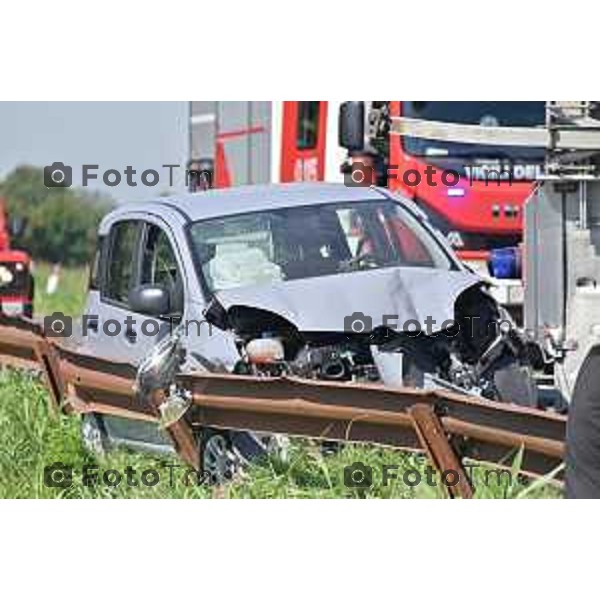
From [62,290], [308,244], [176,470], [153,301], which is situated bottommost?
[62,290]

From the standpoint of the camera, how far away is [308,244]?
8.45 metres

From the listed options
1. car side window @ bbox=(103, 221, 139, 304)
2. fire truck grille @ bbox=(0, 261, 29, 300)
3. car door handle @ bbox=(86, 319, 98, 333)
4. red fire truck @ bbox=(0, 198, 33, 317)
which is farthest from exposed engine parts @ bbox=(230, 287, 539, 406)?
fire truck grille @ bbox=(0, 261, 29, 300)

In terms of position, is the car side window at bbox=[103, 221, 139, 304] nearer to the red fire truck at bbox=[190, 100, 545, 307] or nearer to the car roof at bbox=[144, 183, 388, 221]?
the car roof at bbox=[144, 183, 388, 221]

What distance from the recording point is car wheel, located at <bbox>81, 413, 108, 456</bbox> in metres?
8.14

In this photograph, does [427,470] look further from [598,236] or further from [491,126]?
[491,126]

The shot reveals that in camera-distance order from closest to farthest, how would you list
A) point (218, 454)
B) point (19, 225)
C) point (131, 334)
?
point (218, 454) < point (131, 334) < point (19, 225)

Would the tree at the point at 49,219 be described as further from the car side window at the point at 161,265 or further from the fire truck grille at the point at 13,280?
the car side window at the point at 161,265

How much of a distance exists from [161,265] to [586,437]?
3548 mm

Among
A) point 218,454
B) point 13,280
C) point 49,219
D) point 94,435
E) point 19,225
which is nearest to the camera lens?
point 218,454

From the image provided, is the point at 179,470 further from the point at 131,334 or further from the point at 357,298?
the point at 131,334

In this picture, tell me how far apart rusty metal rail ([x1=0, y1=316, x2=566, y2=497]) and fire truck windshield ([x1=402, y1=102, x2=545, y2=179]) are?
3.55 m

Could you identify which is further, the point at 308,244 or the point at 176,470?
the point at 308,244

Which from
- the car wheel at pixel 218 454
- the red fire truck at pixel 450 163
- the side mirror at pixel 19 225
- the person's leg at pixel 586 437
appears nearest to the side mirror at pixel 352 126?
the red fire truck at pixel 450 163

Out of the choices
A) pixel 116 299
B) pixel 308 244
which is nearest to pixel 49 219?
pixel 116 299
